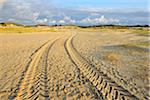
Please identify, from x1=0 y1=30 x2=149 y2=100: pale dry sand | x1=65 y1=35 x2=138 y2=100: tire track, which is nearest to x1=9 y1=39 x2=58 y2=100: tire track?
x1=0 y1=30 x2=149 y2=100: pale dry sand

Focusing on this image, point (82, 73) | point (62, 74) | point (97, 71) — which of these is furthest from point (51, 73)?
point (97, 71)

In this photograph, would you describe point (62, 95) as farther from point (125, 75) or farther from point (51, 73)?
point (125, 75)

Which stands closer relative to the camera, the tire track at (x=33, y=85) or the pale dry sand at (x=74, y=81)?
the tire track at (x=33, y=85)

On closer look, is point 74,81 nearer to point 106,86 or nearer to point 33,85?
point 106,86

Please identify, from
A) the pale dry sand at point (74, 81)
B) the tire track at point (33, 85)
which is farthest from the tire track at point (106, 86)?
the tire track at point (33, 85)

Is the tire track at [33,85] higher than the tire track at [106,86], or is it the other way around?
the tire track at [33,85]

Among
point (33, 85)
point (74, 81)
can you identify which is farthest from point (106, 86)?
point (33, 85)

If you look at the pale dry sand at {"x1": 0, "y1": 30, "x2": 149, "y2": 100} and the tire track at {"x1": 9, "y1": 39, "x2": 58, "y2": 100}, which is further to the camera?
the pale dry sand at {"x1": 0, "y1": 30, "x2": 149, "y2": 100}

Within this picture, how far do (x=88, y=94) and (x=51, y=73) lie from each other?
373cm

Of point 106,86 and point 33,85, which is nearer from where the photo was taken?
point 106,86

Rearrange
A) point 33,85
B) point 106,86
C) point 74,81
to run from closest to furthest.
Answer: point 106,86 < point 33,85 < point 74,81

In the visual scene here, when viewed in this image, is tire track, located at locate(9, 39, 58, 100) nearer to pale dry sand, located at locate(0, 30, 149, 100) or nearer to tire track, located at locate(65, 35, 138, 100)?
pale dry sand, located at locate(0, 30, 149, 100)

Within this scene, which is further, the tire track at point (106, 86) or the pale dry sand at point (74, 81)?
the pale dry sand at point (74, 81)

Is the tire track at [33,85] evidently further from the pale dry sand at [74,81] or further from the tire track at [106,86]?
the tire track at [106,86]
